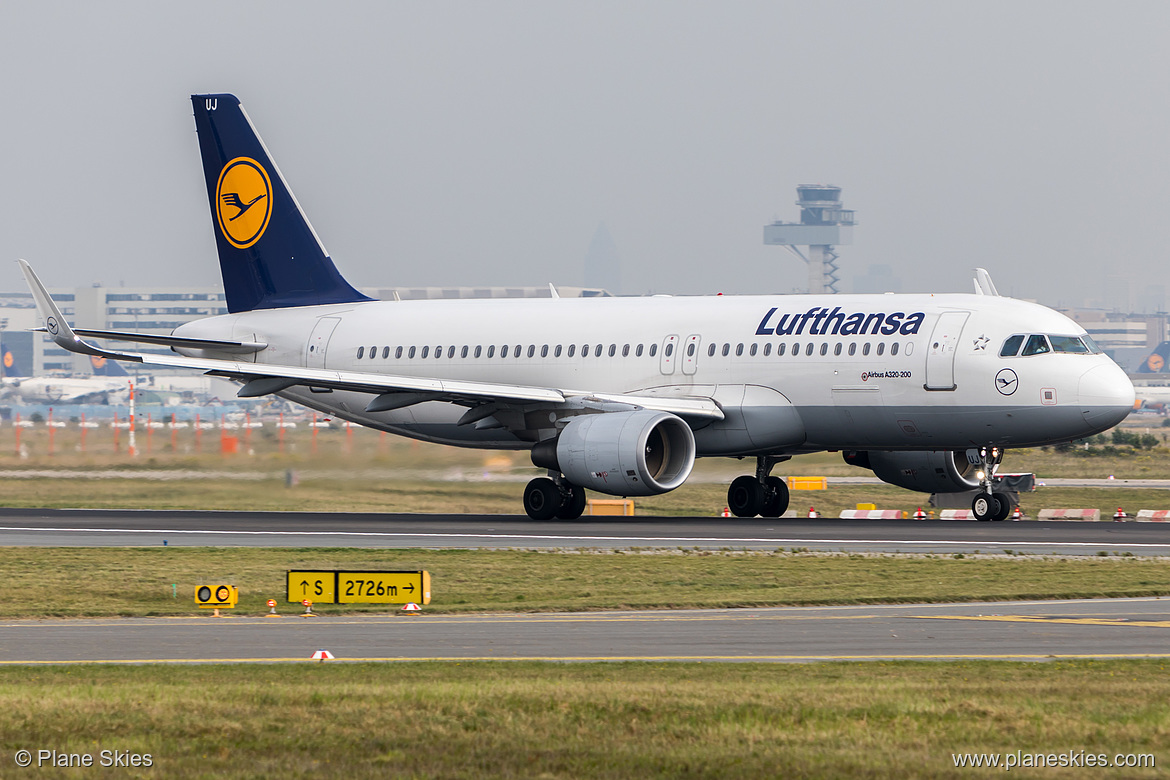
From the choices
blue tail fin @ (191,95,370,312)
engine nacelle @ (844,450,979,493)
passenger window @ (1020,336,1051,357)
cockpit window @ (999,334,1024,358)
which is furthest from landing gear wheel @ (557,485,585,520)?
blue tail fin @ (191,95,370,312)

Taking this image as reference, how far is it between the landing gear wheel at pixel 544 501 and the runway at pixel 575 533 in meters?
0.45

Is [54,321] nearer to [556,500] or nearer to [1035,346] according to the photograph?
[556,500]

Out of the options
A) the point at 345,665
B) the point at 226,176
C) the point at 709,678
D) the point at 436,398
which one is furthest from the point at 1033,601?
the point at 226,176

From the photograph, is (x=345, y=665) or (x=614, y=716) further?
(x=345, y=665)

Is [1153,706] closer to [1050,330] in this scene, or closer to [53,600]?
[53,600]

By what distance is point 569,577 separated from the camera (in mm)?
23391

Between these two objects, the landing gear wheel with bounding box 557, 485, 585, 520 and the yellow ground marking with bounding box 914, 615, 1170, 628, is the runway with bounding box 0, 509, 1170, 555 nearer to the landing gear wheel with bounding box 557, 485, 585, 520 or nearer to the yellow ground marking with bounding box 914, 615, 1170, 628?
the landing gear wheel with bounding box 557, 485, 585, 520

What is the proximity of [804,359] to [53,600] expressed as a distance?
18.2 metres

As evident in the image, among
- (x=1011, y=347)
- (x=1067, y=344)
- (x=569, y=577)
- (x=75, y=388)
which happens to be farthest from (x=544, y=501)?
(x=75, y=388)

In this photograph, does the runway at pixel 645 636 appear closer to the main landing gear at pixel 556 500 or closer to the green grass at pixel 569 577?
the green grass at pixel 569 577

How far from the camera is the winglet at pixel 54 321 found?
110ft

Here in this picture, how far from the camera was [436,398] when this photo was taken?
115 ft

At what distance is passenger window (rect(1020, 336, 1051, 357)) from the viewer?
107 ft

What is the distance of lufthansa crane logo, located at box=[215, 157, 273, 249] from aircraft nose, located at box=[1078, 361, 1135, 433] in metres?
21.9
